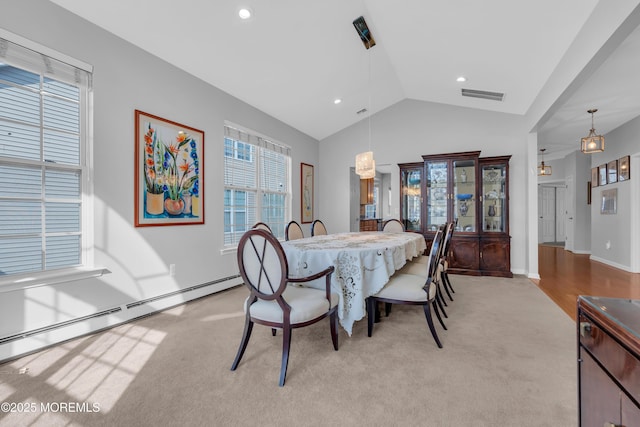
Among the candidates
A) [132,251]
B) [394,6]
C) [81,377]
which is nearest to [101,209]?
[132,251]

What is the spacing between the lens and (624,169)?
4.99 meters

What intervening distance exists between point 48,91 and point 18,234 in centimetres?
115

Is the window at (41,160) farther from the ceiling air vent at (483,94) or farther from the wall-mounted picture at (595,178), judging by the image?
the wall-mounted picture at (595,178)

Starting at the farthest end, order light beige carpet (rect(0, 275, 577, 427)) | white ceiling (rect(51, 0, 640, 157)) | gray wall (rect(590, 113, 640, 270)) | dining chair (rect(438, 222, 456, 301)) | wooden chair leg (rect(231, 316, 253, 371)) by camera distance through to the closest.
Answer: gray wall (rect(590, 113, 640, 270))
dining chair (rect(438, 222, 456, 301))
white ceiling (rect(51, 0, 640, 157))
wooden chair leg (rect(231, 316, 253, 371))
light beige carpet (rect(0, 275, 577, 427))

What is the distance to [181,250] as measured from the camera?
3322 millimetres

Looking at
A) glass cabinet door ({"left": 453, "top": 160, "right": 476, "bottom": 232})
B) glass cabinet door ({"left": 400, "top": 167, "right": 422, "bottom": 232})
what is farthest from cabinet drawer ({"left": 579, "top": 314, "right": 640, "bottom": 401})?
glass cabinet door ({"left": 400, "top": 167, "right": 422, "bottom": 232})

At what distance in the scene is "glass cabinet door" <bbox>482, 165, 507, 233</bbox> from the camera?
15.6ft

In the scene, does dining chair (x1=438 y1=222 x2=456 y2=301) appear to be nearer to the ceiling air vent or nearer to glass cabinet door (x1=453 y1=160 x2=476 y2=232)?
glass cabinet door (x1=453 y1=160 x2=476 y2=232)

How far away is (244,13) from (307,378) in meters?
3.15

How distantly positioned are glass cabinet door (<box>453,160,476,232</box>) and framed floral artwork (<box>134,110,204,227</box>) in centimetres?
403

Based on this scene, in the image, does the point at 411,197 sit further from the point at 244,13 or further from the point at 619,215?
the point at 244,13

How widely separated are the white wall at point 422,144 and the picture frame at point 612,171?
6.81 ft

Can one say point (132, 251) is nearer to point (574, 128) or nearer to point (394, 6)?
point (394, 6)

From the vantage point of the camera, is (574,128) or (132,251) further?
(574,128)
